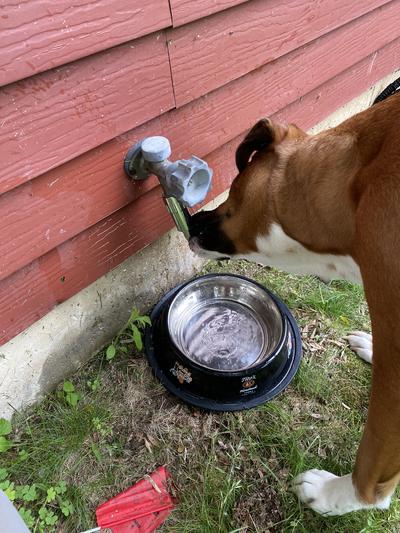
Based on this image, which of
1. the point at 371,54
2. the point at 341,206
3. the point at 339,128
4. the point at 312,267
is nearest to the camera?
the point at 341,206

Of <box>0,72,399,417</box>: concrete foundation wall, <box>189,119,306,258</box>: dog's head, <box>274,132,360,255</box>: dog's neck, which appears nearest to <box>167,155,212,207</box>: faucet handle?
<box>189,119,306,258</box>: dog's head

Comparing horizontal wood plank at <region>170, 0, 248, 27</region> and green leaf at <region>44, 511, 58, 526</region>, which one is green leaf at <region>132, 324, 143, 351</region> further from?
horizontal wood plank at <region>170, 0, 248, 27</region>

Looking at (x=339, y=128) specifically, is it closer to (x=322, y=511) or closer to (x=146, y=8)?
(x=146, y=8)

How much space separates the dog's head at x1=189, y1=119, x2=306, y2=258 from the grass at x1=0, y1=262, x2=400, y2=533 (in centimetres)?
73

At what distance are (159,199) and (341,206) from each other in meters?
0.94

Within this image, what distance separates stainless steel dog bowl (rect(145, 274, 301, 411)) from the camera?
7.17ft

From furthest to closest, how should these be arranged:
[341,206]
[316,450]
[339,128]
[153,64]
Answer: [316,450], [153,64], [339,128], [341,206]

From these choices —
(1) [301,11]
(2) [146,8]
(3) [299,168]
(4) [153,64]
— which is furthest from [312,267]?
(1) [301,11]

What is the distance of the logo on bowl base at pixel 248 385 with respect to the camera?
216cm

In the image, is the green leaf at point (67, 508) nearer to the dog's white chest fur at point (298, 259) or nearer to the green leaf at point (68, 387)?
the green leaf at point (68, 387)

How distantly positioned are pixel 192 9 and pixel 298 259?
1.00 metres

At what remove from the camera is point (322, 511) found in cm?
197

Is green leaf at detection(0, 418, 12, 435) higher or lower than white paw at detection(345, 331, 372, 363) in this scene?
higher

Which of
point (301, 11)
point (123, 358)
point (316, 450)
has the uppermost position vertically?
point (301, 11)
